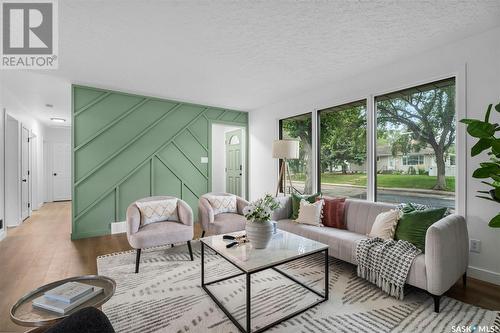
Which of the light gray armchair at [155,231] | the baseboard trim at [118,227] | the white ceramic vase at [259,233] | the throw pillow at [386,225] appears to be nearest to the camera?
the white ceramic vase at [259,233]

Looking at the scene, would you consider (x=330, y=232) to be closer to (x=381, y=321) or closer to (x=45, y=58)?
(x=381, y=321)

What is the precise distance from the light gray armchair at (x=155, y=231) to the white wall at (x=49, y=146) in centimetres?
666

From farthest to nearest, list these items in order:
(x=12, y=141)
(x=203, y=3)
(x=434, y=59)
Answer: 1. (x=12, y=141)
2. (x=434, y=59)
3. (x=203, y=3)

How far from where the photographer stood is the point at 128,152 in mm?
4355

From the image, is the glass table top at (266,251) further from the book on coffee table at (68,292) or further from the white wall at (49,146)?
the white wall at (49,146)

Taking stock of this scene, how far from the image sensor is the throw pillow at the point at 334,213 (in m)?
3.12

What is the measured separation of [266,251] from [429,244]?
1350 millimetres

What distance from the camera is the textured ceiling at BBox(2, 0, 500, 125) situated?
205 centimetres

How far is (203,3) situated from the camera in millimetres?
1995

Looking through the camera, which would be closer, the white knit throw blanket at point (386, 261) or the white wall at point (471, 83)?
the white knit throw blanket at point (386, 261)

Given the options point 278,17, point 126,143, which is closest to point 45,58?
point 126,143

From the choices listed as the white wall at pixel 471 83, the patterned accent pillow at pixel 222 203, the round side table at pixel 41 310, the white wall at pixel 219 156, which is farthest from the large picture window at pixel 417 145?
the white wall at pixel 219 156

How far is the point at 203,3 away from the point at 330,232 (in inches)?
106

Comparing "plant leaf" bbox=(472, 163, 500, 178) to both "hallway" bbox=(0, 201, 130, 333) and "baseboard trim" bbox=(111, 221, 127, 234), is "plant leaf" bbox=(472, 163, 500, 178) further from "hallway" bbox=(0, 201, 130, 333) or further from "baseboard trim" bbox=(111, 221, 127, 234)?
"baseboard trim" bbox=(111, 221, 127, 234)
